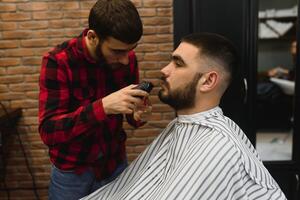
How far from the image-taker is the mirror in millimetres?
3504

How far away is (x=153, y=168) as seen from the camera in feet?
4.38

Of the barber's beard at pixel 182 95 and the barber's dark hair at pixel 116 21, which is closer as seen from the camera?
the barber's dark hair at pixel 116 21

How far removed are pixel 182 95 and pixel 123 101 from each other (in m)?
0.28

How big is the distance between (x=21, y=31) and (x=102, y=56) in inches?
52.6

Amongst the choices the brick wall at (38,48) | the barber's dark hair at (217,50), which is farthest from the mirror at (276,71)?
the barber's dark hair at (217,50)

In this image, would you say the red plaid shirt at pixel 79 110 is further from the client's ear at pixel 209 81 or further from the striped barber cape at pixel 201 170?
the client's ear at pixel 209 81

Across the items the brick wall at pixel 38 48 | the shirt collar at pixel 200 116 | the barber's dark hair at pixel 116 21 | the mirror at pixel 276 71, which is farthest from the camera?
the mirror at pixel 276 71

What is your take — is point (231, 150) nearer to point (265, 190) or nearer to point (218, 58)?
point (265, 190)

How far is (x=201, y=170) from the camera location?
3.48 feet

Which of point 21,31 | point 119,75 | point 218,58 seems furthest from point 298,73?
point 21,31

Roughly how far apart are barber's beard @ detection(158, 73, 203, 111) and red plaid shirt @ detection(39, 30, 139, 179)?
0.27 m

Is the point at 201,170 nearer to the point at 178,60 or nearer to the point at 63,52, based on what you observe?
the point at 178,60

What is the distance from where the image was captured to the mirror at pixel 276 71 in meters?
3.50

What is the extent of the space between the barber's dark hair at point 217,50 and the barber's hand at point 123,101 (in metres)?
0.31
